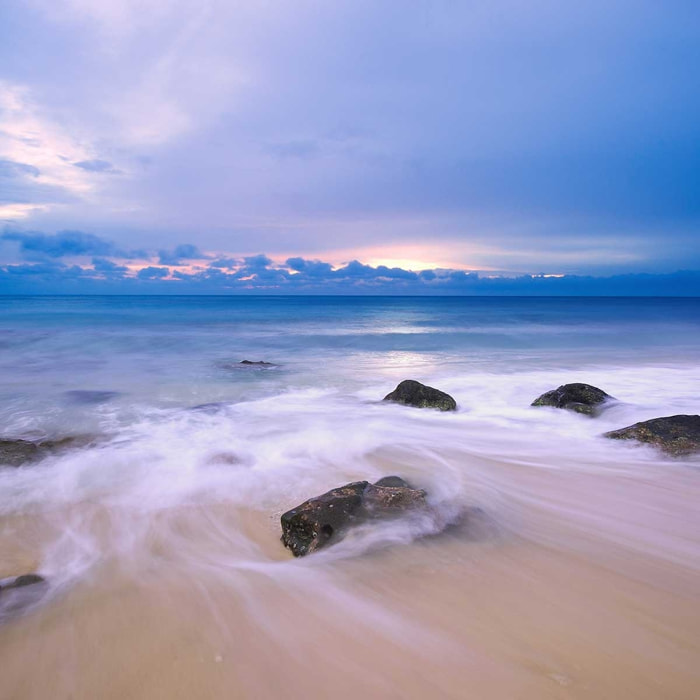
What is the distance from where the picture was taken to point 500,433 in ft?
25.9

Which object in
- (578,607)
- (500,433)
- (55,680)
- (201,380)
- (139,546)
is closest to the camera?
(55,680)

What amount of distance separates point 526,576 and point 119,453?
5900 millimetres

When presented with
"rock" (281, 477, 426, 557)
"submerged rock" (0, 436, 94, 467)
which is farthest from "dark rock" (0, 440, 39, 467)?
"rock" (281, 477, 426, 557)

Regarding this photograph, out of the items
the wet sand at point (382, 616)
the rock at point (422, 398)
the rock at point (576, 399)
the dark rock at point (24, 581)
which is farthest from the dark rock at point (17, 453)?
the rock at point (576, 399)

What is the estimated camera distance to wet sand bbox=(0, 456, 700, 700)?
2531 mm

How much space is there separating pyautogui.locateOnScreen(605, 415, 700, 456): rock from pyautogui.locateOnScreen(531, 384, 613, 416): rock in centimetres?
188

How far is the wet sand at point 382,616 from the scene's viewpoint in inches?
99.7

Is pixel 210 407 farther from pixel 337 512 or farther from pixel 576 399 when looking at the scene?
pixel 576 399

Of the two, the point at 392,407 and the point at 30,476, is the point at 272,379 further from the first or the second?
the point at 30,476

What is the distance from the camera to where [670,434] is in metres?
6.36

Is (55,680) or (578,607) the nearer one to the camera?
(55,680)

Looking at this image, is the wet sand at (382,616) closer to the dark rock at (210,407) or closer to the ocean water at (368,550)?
the ocean water at (368,550)

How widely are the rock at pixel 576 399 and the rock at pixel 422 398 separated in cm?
186

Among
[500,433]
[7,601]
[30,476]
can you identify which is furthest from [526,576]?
[30,476]
